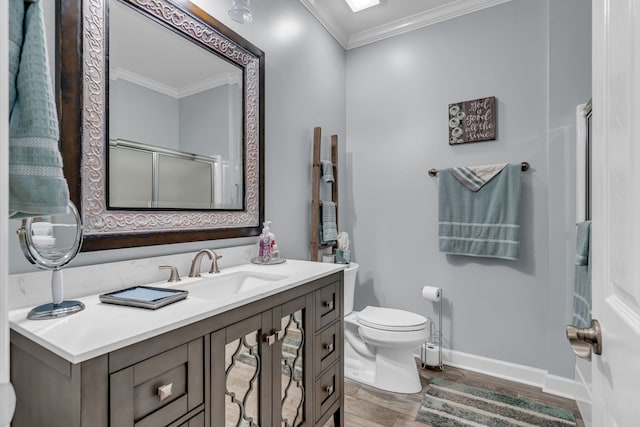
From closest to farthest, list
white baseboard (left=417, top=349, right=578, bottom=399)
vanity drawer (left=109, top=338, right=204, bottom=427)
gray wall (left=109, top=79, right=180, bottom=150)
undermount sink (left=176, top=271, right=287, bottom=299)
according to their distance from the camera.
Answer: vanity drawer (left=109, top=338, right=204, bottom=427)
gray wall (left=109, top=79, right=180, bottom=150)
undermount sink (left=176, top=271, right=287, bottom=299)
white baseboard (left=417, top=349, right=578, bottom=399)

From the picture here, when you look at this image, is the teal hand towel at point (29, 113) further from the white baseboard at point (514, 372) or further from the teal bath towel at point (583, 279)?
the white baseboard at point (514, 372)

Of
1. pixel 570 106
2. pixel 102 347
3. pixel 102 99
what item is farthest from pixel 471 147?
pixel 102 347

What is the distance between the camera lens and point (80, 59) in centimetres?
107

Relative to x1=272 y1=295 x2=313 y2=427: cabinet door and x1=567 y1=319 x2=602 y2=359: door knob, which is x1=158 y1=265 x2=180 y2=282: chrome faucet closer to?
x1=272 y1=295 x2=313 y2=427: cabinet door

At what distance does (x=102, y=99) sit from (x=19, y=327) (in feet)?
2.48

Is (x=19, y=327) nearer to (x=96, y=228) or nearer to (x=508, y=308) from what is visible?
(x=96, y=228)

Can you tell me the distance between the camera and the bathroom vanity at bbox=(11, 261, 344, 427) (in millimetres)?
681

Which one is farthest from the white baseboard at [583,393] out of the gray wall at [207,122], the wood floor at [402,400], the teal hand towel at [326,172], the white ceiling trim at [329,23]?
the white ceiling trim at [329,23]

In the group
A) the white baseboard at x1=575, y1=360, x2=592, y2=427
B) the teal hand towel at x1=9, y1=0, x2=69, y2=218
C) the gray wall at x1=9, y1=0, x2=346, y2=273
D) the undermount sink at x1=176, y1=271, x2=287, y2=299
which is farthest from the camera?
the gray wall at x1=9, y1=0, x2=346, y2=273

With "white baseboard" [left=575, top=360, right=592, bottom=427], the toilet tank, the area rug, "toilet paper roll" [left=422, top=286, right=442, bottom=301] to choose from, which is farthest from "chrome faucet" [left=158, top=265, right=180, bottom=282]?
"white baseboard" [left=575, top=360, right=592, bottom=427]

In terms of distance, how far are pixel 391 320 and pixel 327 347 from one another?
0.74m

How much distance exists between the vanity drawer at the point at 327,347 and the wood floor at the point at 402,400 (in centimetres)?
51

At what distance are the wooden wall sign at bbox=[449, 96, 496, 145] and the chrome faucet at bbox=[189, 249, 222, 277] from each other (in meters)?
1.89

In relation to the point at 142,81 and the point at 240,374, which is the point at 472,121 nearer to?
the point at 142,81
